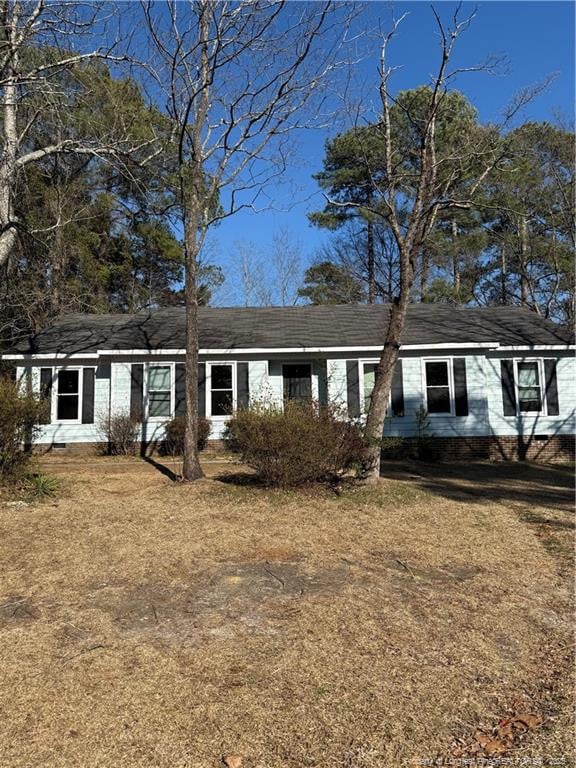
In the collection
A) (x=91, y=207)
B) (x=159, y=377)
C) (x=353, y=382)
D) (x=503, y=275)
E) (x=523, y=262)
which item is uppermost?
(x=91, y=207)

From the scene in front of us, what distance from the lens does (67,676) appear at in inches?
129

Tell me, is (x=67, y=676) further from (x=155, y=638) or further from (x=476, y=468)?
(x=476, y=468)

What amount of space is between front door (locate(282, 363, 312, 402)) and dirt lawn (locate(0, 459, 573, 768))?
26.2 feet

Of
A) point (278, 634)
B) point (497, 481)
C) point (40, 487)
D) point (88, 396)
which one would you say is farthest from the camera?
point (88, 396)

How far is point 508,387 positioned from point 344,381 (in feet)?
14.8

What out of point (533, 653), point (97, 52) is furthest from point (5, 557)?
point (97, 52)

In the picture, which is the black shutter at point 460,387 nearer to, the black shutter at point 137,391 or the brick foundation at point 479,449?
the brick foundation at point 479,449

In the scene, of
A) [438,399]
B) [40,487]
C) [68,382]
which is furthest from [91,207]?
[40,487]

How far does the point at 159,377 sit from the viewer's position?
1527cm

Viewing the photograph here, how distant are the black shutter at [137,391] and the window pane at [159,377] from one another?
9.5 inches

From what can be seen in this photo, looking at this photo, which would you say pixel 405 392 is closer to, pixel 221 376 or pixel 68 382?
pixel 221 376

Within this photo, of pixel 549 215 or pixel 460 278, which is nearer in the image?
pixel 549 215

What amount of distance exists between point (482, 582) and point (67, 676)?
3.52 m

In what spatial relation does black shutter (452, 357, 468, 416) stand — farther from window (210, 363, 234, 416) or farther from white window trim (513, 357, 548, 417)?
window (210, 363, 234, 416)
